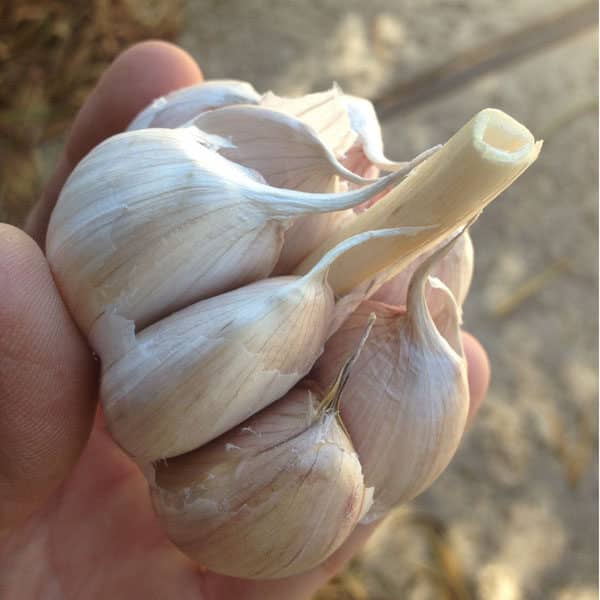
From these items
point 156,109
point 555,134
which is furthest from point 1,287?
point 555,134

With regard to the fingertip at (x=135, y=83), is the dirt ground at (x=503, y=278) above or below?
below

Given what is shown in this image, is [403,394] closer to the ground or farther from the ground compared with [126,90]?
closer to the ground

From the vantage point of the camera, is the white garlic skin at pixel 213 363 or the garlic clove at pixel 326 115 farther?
the garlic clove at pixel 326 115

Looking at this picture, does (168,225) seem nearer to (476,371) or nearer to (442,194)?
(442,194)

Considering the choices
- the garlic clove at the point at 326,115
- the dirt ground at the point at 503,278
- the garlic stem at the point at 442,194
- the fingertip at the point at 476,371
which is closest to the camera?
the garlic stem at the point at 442,194

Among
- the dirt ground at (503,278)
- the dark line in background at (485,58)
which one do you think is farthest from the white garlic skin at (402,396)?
the dark line in background at (485,58)

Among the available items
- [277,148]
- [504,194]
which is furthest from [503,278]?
[277,148]

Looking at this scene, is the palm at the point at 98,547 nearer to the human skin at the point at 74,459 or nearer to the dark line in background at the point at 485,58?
the human skin at the point at 74,459
